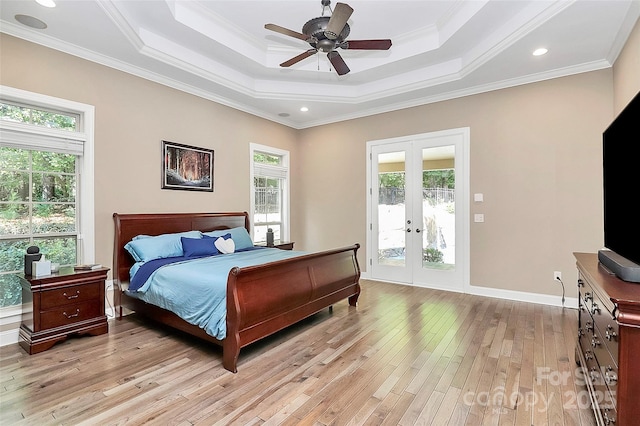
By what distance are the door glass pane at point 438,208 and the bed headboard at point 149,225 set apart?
3.16m

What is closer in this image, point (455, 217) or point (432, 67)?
point (432, 67)

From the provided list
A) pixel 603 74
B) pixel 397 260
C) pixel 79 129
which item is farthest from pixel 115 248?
pixel 603 74

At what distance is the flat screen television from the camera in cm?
164

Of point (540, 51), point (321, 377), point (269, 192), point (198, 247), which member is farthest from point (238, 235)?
point (540, 51)

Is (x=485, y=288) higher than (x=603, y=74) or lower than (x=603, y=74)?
lower

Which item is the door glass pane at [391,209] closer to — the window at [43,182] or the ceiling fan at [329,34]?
the ceiling fan at [329,34]

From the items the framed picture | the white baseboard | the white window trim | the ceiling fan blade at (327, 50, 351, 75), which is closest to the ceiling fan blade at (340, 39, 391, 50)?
the ceiling fan blade at (327, 50, 351, 75)

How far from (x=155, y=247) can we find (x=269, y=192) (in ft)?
8.71

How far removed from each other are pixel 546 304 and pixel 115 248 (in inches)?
213

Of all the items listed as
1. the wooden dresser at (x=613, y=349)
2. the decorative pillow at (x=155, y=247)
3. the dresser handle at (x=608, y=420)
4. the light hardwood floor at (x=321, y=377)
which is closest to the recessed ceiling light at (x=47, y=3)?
the decorative pillow at (x=155, y=247)

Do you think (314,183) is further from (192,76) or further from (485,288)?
(485,288)

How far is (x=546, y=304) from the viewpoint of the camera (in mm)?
4027

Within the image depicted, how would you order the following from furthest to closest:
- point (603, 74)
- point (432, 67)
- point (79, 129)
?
point (432, 67) → point (603, 74) → point (79, 129)

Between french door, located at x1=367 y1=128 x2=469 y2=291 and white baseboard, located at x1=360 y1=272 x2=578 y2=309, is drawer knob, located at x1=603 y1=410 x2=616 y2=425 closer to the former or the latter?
white baseboard, located at x1=360 y1=272 x2=578 y2=309
